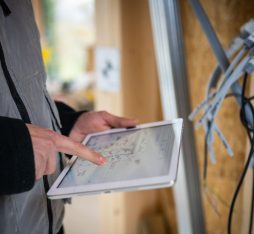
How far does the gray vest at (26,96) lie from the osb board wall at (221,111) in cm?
42

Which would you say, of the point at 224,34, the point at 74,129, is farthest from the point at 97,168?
the point at 224,34

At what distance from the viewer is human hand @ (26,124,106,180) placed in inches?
19.0

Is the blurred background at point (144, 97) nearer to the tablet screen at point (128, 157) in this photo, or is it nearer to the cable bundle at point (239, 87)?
the cable bundle at point (239, 87)

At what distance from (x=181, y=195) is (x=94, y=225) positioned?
0.77 metres

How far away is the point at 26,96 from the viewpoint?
60cm

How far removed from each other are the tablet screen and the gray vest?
8cm

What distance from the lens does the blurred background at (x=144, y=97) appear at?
88 cm

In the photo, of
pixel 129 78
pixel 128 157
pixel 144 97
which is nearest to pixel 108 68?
pixel 129 78

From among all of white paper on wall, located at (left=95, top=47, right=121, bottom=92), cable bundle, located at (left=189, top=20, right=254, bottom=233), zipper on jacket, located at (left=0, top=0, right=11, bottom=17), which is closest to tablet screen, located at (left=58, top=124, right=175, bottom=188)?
cable bundle, located at (left=189, top=20, right=254, bottom=233)

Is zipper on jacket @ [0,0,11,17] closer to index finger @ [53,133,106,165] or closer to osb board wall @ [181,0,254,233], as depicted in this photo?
index finger @ [53,133,106,165]

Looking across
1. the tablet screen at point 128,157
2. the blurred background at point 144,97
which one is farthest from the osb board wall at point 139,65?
the tablet screen at point 128,157

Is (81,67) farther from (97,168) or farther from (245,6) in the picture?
(97,168)

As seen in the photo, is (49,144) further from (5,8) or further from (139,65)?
(139,65)

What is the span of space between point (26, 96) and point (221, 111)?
52 centimetres
